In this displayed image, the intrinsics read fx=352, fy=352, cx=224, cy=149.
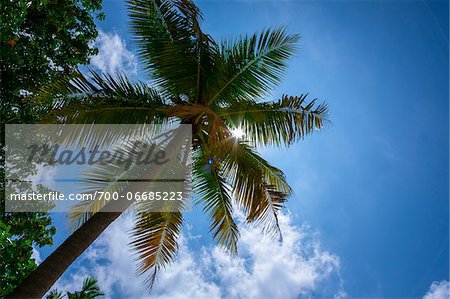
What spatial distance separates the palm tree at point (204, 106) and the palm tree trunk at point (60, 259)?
1859 millimetres

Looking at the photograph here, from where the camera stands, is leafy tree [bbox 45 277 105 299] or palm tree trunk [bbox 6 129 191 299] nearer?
palm tree trunk [bbox 6 129 191 299]

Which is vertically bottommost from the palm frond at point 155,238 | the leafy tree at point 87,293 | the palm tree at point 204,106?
the leafy tree at point 87,293

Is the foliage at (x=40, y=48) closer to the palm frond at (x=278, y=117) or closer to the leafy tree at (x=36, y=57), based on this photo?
the leafy tree at (x=36, y=57)

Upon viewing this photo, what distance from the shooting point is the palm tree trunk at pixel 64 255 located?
4.02m

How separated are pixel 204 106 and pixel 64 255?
133 inches

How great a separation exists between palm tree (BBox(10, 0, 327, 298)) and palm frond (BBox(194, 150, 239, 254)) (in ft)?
0.07

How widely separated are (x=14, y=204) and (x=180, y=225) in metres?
3.81

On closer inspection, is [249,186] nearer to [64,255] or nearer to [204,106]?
[204,106]

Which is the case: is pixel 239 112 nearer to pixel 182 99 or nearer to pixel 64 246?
pixel 182 99

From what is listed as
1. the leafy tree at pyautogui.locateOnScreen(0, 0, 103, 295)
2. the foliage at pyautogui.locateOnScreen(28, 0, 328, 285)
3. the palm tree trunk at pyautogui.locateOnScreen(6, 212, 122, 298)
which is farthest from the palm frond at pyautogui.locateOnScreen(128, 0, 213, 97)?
the palm tree trunk at pyautogui.locateOnScreen(6, 212, 122, 298)

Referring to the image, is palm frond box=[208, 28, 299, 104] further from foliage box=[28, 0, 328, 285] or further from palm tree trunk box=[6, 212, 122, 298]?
palm tree trunk box=[6, 212, 122, 298]

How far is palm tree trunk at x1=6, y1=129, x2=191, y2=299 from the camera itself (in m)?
4.02

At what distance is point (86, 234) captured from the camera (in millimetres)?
4996

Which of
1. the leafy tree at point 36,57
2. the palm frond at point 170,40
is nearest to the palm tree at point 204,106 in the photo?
the palm frond at point 170,40
